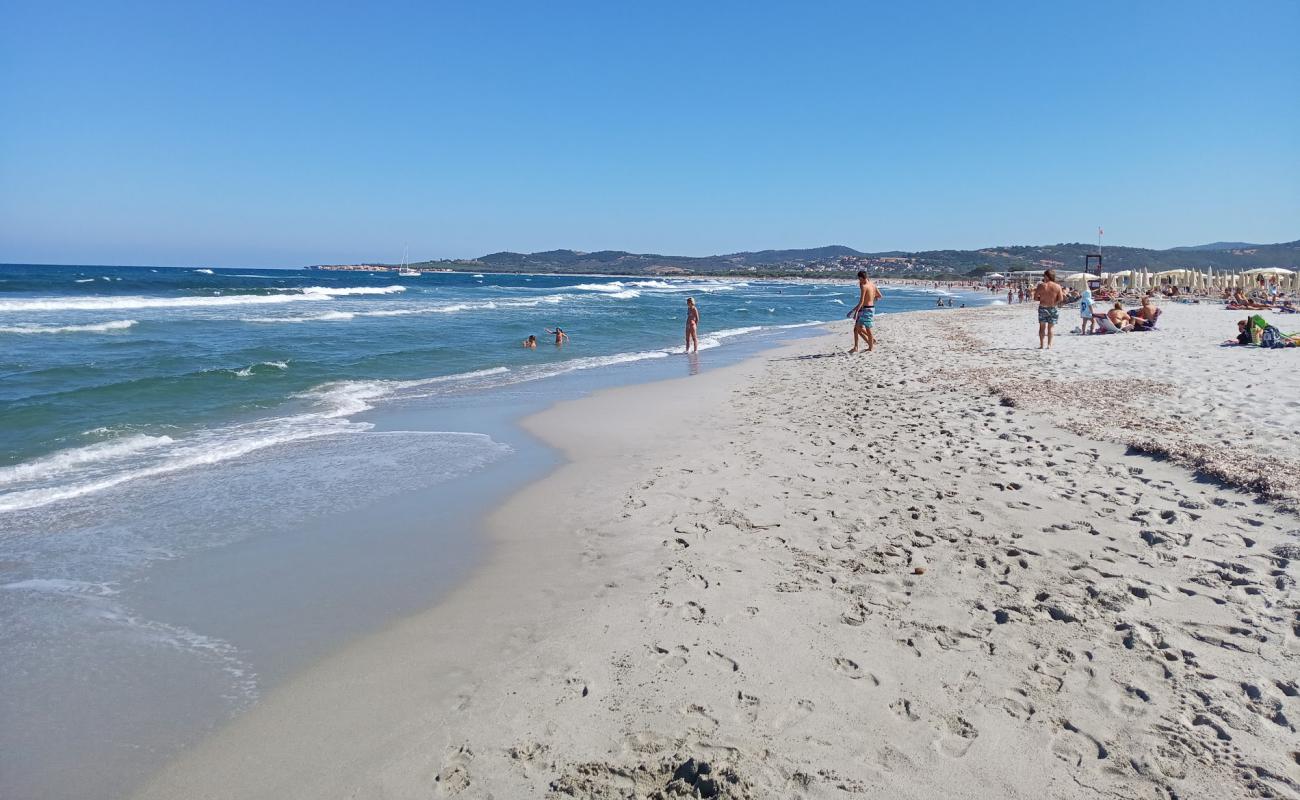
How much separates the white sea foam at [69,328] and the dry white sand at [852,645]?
21922 mm

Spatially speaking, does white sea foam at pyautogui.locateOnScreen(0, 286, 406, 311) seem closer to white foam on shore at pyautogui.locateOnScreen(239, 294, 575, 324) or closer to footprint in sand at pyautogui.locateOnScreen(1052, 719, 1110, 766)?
white foam on shore at pyautogui.locateOnScreen(239, 294, 575, 324)

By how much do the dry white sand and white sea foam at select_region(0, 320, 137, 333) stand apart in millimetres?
21922

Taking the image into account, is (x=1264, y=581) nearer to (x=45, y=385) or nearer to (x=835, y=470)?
(x=835, y=470)

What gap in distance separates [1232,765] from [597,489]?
5055 mm

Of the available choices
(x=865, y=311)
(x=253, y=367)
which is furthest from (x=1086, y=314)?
(x=253, y=367)

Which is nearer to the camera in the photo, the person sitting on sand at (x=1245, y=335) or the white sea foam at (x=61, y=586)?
the white sea foam at (x=61, y=586)

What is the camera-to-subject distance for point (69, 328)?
22.4 m

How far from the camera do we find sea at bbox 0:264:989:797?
356 centimetres

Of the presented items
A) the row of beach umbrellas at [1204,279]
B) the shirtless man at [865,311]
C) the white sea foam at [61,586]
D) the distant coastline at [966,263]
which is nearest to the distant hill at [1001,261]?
the distant coastline at [966,263]

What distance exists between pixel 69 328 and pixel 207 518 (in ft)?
70.9

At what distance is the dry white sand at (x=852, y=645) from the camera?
9.29ft

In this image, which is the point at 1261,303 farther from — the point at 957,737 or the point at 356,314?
the point at 356,314

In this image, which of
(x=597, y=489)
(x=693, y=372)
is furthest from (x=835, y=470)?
(x=693, y=372)

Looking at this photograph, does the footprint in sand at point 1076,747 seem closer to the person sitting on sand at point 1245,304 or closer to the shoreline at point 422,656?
the shoreline at point 422,656
